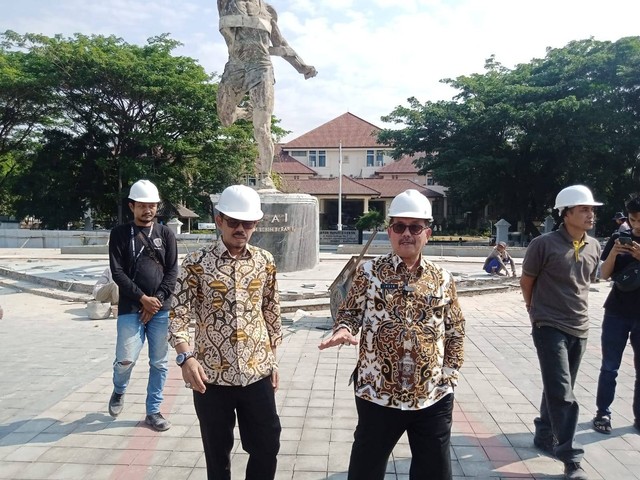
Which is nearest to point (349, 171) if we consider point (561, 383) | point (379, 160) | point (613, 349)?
point (379, 160)

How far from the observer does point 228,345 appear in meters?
2.55

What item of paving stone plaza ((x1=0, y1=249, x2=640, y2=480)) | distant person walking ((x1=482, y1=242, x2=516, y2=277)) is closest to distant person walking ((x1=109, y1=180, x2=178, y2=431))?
paving stone plaza ((x1=0, y1=249, x2=640, y2=480))

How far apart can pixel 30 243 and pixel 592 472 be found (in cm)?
2781

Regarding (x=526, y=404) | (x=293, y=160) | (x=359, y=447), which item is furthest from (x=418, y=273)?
(x=293, y=160)

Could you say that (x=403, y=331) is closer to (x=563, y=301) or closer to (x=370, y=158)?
(x=563, y=301)

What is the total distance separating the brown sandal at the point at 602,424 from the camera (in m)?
3.78

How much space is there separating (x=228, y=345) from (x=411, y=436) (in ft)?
3.16

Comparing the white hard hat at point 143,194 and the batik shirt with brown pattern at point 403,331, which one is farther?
the white hard hat at point 143,194

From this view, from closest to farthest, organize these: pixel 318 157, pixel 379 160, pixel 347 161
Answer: pixel 318 157, pixel 379 160, pixel 347 161

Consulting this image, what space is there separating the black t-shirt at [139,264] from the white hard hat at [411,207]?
7.09 ft

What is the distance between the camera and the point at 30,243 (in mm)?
25859

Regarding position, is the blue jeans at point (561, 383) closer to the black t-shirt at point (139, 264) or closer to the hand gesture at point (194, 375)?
the hand gesture at point (194, 375)

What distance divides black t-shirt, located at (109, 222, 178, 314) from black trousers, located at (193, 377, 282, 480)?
1.45 m

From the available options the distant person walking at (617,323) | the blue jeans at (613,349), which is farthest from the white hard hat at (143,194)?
the blue jeans at (613,349)
